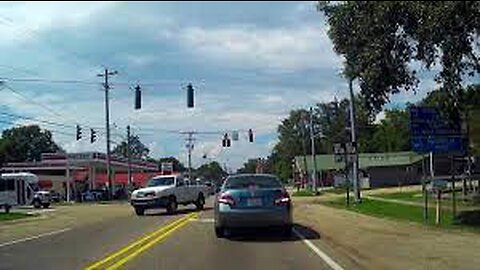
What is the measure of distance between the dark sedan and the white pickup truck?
1711 cm

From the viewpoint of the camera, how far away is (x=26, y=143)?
516 ft

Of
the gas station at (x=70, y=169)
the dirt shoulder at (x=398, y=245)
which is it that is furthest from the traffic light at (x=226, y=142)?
the dirt shoulder at (x=398, y=245)

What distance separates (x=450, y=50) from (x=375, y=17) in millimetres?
2363

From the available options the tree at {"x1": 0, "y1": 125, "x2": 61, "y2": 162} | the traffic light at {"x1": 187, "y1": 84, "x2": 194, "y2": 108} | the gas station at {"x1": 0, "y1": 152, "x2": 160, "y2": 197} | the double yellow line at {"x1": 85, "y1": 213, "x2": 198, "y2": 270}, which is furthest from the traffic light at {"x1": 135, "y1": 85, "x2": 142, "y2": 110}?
the tree at {"x1": 0, "y1": 125, "x2": 61, "y2": 162}

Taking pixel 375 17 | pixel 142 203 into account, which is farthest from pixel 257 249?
pixel 142 203

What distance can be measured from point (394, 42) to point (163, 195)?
723 inches

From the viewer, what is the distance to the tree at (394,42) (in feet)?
A: 61.8

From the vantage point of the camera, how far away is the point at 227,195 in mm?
20547

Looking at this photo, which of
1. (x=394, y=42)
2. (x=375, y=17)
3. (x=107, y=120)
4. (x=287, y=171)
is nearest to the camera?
(x=375, y=17)

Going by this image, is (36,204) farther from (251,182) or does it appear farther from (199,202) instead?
(251,182)

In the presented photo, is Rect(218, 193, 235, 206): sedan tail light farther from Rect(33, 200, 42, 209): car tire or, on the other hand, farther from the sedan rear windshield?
Rect(33, 200, 42, 209): car tire

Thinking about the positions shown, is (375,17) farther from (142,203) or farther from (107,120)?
(107,120)

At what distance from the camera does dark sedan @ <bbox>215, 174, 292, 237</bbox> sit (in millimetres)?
20188

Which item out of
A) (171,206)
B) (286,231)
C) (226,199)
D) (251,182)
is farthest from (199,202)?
(226,199)
